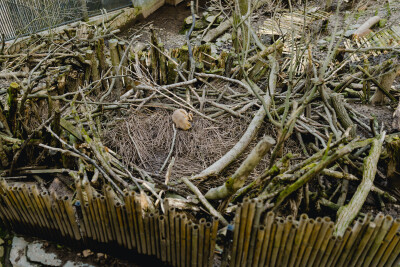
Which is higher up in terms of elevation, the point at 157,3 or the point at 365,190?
the point at 157,3

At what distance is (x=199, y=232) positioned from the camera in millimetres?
2482

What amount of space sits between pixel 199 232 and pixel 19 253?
1930mm

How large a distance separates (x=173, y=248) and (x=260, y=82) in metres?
3.53

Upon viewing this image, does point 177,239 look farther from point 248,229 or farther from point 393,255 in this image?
point 393,255

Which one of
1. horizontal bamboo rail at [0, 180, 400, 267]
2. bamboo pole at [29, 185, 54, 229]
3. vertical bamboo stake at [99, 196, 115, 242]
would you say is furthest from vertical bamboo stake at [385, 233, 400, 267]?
bamboo pole at [29, 185, 54, 229]

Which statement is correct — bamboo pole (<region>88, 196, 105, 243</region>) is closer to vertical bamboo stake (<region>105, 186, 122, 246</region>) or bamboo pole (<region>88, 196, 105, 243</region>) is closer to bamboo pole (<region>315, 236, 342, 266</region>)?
vertical bamboo stake (<region>105, 186, 122, 246</region>)

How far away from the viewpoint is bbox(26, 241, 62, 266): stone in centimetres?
300

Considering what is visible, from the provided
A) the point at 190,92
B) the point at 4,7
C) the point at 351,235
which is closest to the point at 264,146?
the point at 351,235

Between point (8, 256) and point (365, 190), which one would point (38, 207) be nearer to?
point (8, 256)

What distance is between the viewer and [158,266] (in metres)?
2.96

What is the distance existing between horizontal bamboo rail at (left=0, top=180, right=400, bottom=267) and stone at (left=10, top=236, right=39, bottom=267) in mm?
234

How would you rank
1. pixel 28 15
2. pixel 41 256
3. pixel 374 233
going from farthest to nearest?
pixel 28 15, pixel 41 256, pixel 374 233

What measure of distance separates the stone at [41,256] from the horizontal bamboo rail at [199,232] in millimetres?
170

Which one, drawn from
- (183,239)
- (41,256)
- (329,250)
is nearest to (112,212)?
(183,239)
